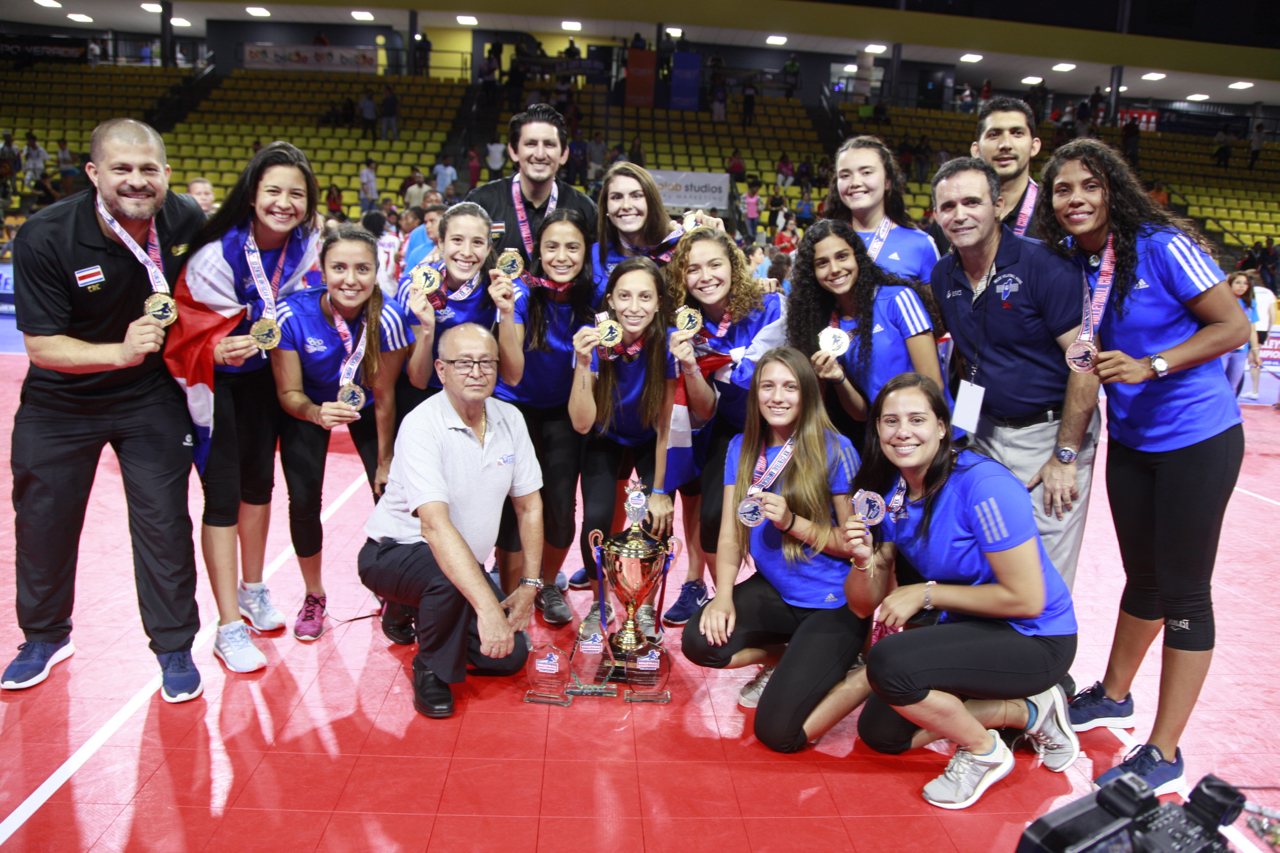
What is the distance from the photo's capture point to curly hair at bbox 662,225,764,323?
3.42 metres

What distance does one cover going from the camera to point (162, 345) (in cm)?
299

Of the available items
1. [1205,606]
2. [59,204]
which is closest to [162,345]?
[59,204]

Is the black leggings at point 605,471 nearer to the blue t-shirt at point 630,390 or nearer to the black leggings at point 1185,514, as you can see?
the blue t-shirt at point 630,390

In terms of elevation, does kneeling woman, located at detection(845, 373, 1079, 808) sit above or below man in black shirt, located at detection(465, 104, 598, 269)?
below

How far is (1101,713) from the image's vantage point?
3.07m

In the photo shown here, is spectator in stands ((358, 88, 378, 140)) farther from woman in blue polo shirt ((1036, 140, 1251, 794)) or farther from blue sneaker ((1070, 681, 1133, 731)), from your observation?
blue sneaker ((1070, 681, 1133, 731))

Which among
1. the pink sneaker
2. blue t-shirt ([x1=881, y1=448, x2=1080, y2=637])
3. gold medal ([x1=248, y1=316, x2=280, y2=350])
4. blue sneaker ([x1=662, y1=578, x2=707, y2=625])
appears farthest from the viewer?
blue sneaker ([x1=662, y1=578, x2=707, y2=625])

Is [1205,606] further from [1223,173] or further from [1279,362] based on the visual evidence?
[1223,173]

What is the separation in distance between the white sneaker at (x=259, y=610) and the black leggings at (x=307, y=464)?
0.27 metres

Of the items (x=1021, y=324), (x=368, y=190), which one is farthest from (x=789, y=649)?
(x=368, y=190)

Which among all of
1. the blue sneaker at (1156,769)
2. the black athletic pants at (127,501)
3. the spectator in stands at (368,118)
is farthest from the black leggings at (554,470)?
the spectator in stands at (368,118)

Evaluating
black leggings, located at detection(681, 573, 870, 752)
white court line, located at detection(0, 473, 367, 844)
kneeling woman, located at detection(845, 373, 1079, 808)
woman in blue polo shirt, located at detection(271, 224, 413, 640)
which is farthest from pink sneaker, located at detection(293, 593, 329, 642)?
kneeling woman, located at detection(845, 373, 1079, 808)

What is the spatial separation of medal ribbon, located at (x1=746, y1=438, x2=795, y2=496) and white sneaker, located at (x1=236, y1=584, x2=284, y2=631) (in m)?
2.18

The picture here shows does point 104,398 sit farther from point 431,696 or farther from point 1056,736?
point 1056,736
